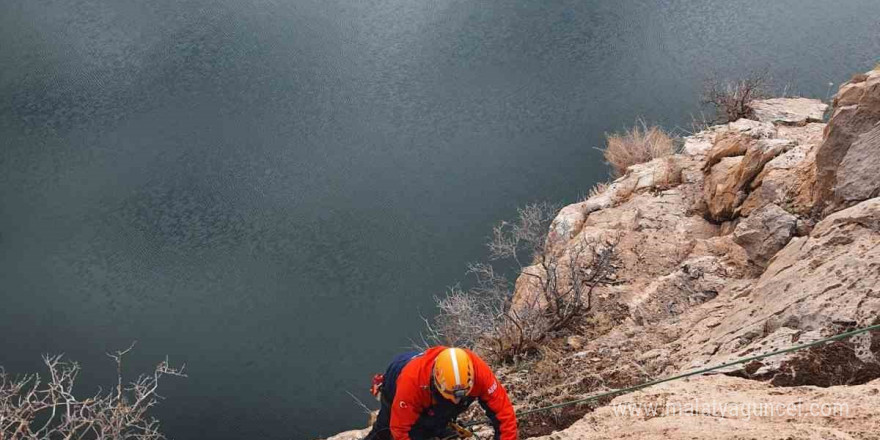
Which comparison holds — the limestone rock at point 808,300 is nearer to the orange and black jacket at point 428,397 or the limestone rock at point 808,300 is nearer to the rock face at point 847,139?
the rock face at point 847,139

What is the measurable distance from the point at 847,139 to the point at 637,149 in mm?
8623

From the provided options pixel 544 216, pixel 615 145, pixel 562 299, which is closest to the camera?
pixel 562 299

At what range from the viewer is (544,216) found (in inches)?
717

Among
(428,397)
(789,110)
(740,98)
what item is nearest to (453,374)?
(428,397)

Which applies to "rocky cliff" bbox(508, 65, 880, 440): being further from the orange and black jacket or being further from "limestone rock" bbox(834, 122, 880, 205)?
Answer: the orange and black jacket

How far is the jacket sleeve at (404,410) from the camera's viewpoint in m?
4.85

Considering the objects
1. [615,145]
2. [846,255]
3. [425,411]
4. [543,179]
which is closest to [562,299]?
[846,255]

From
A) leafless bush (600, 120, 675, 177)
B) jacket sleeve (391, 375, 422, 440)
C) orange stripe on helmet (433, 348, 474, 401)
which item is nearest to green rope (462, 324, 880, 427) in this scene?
jacket sleeve (391, 375, 422, 440)

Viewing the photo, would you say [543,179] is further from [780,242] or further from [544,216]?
[780,242]

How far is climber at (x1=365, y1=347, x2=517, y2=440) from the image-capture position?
15.3ft

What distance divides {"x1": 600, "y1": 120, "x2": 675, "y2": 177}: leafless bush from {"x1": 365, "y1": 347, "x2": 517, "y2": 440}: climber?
11338 mm

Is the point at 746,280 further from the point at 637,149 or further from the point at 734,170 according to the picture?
the point at 637,149

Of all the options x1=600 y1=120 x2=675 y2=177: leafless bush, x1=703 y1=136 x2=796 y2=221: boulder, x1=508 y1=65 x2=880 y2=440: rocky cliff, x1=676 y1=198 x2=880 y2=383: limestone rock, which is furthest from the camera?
x1=600 y1=120 x2=675 y2=177: leafless bush

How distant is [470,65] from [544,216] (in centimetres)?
642
